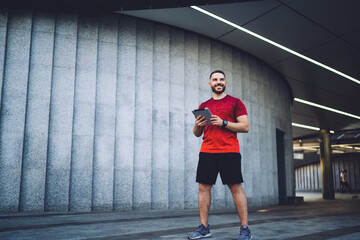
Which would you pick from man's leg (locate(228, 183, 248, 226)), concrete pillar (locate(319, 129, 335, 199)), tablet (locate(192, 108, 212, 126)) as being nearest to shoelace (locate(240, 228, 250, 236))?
man's leg (locate(228, 183, 248, 226))

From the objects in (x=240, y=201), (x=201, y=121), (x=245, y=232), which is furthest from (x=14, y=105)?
(x=245, y=232)

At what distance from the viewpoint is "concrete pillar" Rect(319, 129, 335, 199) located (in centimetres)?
1705

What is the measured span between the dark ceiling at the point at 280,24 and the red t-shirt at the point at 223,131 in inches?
138

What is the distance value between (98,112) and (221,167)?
408 centimetres

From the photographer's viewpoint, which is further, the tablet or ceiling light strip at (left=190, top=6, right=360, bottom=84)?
ceiling light strip at (left=190, top=6, right=360, bottom=84)

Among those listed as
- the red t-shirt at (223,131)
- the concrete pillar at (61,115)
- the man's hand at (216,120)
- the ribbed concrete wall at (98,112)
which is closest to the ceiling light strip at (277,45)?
the ribbed concrete wall at (98,112)

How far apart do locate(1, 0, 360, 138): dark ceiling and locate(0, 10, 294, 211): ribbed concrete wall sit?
48 cm

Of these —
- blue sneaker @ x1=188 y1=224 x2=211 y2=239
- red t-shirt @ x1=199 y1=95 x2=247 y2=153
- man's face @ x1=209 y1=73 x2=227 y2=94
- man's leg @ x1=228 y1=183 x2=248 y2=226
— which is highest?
man's face @ x1=209 y1=73 x2=227 y2=94

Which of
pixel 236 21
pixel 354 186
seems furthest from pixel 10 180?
pixel 354 186

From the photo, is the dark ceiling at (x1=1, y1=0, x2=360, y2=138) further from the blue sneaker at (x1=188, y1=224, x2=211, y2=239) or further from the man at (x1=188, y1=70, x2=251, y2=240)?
the blue sneaker at (x1=188, y1=224, x2=211, y2=239)

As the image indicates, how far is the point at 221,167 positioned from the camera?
3.18m

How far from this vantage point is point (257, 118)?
8992 millimetres

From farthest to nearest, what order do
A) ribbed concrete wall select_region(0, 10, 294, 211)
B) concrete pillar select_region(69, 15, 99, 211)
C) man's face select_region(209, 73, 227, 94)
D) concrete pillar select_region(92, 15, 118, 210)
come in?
concrete pillar select_region(92, 15, 118, 210) → concrete pillar select_region(69, 15, 99, 211) → ribbed concrete wall select_region(0, 10, 294, 211) → man's face select_region(209, 73, 227, 94)

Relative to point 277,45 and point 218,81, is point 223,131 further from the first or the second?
point 277,45
